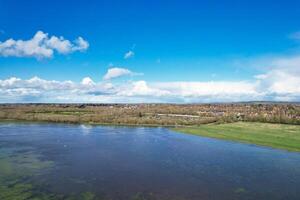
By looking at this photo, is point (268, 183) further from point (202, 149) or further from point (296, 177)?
point (202, 149)

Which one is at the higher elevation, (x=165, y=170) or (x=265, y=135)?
(x=265, y=135)

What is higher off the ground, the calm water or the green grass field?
the green grass field

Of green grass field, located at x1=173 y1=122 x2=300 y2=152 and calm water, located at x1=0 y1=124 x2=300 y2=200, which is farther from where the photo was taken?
green grass field, located at x1=173 y1=122 x2=300 y2=152

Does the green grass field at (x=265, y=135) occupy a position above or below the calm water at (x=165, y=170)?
above

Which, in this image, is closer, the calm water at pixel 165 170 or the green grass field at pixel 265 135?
the calm water at pixel 165 170

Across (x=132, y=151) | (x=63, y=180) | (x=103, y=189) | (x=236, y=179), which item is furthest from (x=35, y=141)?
(x=236, y=179)

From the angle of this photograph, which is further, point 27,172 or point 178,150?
point 178,150

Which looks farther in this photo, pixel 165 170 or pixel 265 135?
pixel 265 135

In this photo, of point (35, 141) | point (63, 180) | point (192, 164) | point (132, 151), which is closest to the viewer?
point (63, 180)
